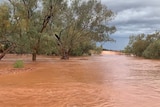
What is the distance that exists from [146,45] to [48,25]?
92.9 ft

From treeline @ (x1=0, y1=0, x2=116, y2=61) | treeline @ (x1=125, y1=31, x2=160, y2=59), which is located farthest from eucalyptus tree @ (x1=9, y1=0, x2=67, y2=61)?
treeline @ (x1=125, y1=31, x2=160, y2=59)

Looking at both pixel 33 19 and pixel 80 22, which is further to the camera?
pixel 80 22

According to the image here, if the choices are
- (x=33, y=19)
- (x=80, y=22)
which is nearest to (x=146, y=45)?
(x=80, y=22)

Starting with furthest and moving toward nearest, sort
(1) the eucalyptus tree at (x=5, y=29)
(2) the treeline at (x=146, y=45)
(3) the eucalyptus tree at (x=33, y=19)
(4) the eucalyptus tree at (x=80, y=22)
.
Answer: (2) the treeline at (x=146, y=45)
(4) the eucalyptus tree at (x=80, y=22)
(3) the eucalyptus tree at (x=33, y=19)
(1) the eucalyptus tree at (x=5, y=29)

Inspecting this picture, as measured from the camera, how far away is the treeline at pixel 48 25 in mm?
27109

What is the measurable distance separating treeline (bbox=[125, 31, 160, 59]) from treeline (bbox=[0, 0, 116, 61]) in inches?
404

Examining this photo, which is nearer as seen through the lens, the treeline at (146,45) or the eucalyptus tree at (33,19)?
the eucalyptus tree at (33,19)

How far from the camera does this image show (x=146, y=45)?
185 feet

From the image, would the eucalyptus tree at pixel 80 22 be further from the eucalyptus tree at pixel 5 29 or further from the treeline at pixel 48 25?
the eucalyptus tree at pixel 5 29

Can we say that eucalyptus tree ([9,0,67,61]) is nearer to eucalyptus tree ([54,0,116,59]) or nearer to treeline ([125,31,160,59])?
eucalyptus tree ([54,0,116,59])

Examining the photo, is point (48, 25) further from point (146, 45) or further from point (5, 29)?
point (146, 45)

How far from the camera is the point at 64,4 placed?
3362 centimetres

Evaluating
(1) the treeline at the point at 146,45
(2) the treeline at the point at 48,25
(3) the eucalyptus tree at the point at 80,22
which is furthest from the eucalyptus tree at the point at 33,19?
(1) the treeline at the point at 146,45

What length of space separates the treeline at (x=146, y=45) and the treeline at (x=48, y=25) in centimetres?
1026
